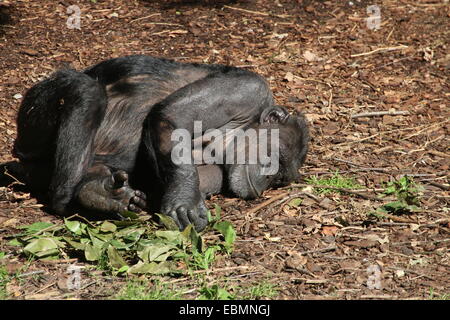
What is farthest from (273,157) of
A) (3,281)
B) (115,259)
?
(3,281)

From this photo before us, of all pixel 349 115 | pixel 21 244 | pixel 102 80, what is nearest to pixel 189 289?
pixel 21 244

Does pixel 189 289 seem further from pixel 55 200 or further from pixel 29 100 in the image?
pixel 29 100

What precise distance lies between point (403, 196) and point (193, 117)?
171cm

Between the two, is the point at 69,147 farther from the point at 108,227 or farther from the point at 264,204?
the point at 264,204

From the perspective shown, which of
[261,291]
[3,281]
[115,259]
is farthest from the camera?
[115,259]

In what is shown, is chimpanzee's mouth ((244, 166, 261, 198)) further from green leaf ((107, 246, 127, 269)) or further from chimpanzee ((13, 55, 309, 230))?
green leaf ((107, 246, 127, 269))

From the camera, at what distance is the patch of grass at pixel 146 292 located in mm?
4078

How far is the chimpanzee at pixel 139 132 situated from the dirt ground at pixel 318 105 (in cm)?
26

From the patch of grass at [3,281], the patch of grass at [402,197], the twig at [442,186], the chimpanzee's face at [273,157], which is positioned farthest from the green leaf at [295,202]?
the patch of grass at [3,281]

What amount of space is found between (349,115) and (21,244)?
144 inches

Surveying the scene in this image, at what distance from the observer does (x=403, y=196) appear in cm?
551

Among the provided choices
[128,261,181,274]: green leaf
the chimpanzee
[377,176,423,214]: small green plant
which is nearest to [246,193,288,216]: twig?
the chimpanzee

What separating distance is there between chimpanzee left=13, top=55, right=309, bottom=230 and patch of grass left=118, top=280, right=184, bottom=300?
0.78m

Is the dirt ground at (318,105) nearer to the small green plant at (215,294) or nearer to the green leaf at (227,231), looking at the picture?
the green leaf at (227,231)
